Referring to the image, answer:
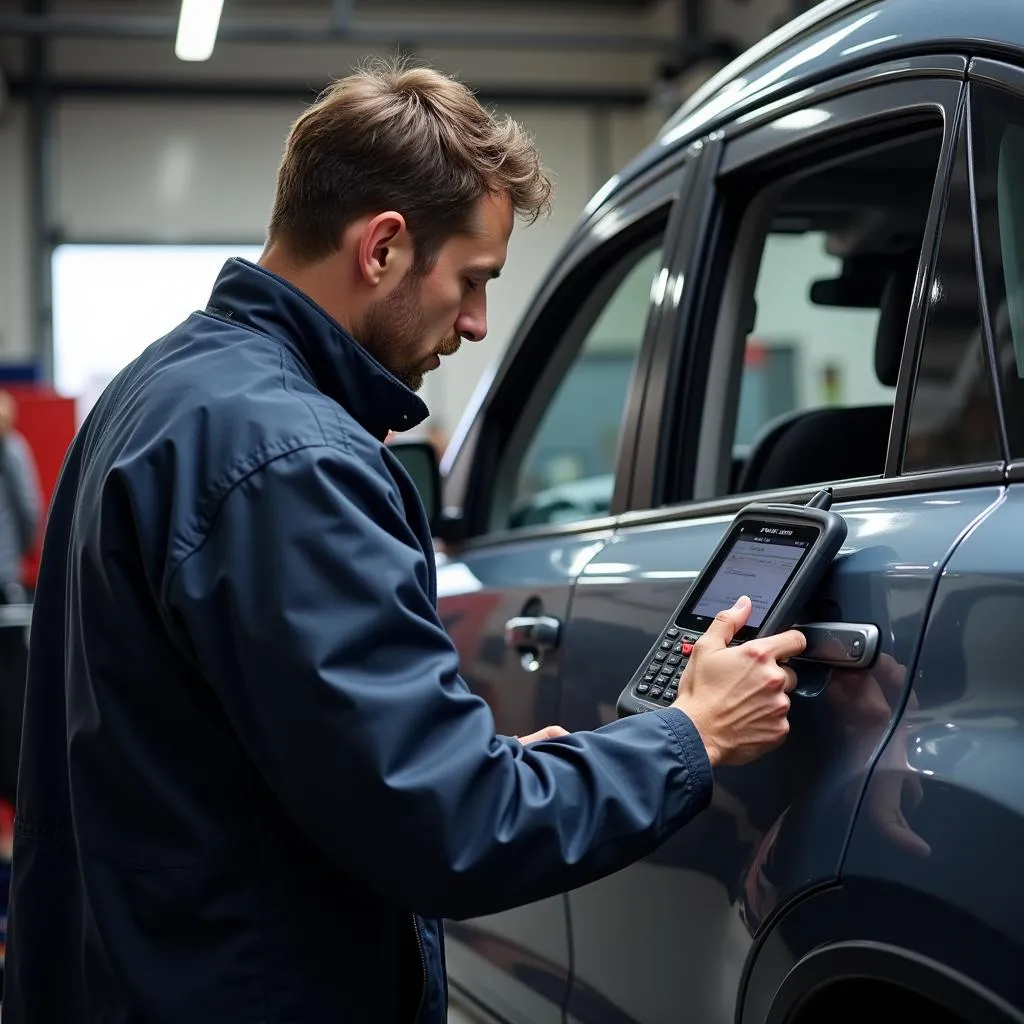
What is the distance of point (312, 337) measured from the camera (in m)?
1.44

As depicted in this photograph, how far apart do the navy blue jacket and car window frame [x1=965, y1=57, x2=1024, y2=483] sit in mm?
434

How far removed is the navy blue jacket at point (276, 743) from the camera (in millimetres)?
1229

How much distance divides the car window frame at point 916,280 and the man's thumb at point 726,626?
0.61 feet

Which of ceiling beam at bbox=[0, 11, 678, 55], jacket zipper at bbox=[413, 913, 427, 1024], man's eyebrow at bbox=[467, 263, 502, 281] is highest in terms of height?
ceiling beam at bbox=[0, 11, 678, 55]

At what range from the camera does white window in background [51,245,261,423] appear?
1286 centimetres

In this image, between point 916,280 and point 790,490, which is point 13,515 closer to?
point 790,490

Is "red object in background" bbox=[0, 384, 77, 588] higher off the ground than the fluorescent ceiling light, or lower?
lower

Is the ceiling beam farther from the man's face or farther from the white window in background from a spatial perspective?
the man's face

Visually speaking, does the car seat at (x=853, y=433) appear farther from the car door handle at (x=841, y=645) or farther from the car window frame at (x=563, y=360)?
the car door handle at (x=841, y=645)

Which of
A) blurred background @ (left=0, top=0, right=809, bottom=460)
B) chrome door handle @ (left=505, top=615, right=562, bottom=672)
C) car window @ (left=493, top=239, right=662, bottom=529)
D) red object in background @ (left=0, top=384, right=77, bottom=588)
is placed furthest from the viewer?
blurred background @ (left=0, top=0, right=809, bottom=460)

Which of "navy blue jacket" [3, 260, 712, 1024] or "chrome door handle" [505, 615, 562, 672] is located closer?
"navy blue jacket" [3, 260, 712, 1024]

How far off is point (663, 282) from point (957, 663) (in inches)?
40.4

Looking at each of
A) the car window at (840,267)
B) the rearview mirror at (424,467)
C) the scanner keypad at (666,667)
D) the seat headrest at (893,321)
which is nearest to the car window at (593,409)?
the rearview mirror at (424,467)

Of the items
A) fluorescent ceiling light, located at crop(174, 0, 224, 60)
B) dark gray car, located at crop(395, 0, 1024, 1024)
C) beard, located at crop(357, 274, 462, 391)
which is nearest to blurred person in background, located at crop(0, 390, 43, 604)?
fluorescent ceiling light, located at crop(174, 0, 224, 60)
